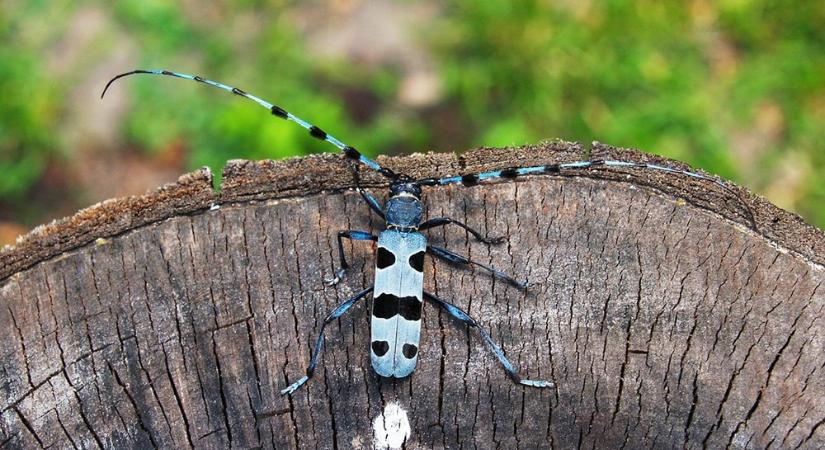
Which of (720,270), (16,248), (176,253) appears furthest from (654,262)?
(16,248)

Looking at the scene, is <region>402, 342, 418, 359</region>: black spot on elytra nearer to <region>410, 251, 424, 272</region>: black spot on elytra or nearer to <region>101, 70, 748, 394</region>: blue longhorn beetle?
<region>101, 70, 748, 394</region>: blue longhorn beetle

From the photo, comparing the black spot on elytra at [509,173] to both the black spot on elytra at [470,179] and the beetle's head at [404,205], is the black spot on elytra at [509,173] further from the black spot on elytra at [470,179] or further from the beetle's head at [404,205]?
the beetle's head at [404,205]

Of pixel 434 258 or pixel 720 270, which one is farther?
pixel 434 258

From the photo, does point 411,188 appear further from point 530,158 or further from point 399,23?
point 399,23

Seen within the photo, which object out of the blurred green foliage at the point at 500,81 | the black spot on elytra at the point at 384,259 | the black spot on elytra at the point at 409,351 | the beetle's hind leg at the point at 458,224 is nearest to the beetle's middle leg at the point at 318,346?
the black spot on elytra at the point at 384,259

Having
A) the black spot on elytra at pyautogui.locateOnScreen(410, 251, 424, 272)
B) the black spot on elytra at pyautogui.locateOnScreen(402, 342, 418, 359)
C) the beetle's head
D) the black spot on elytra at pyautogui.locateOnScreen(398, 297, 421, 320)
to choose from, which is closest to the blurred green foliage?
the beetle's head

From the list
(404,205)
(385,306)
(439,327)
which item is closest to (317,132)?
(404,205)
